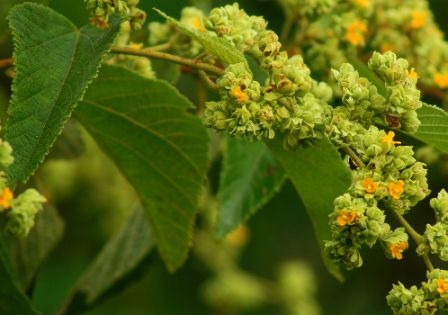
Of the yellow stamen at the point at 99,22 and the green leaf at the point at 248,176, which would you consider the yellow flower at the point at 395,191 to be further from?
the green leaf at the point at 248,176

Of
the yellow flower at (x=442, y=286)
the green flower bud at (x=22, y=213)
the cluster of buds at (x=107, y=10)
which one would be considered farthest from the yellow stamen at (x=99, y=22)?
the yellow flower at (x=442, y=286)

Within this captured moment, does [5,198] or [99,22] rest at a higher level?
[99,22]

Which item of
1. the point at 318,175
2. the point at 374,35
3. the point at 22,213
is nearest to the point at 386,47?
the point at 374,35

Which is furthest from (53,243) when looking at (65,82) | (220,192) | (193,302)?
(193,302)

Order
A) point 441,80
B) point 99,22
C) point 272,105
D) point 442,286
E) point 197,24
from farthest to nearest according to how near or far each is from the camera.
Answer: point 441,80
point 197,24
point 99,22
point 272,105
point 442,286

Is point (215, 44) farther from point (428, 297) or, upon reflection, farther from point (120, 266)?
point (120, 266)

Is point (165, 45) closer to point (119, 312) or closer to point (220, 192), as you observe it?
point (220, 192)

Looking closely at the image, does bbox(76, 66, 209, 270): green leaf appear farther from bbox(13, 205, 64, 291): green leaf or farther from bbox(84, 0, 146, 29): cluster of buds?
bbox(13, 205, 64, 291): green leaf
